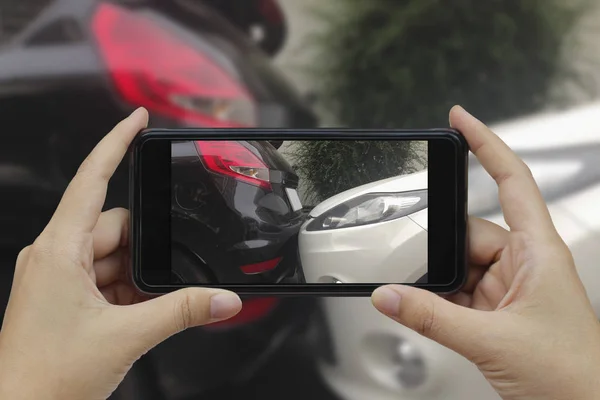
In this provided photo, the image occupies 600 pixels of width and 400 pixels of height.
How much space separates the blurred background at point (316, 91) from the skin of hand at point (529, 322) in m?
0.26

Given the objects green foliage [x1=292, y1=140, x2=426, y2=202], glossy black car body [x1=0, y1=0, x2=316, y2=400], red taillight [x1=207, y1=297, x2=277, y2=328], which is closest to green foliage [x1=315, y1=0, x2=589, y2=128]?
glossy black car body [x1=0, y1=0, x2=316, y2=400]

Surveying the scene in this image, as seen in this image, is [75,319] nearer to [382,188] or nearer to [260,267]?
[260,267]

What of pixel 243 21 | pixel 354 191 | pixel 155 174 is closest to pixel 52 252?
pixel 155 174

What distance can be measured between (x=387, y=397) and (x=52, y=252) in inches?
22.9

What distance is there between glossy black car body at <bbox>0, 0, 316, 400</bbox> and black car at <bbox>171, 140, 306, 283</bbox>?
0.61ft

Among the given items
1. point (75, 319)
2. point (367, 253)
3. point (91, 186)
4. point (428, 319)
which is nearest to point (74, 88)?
point (91, 186)

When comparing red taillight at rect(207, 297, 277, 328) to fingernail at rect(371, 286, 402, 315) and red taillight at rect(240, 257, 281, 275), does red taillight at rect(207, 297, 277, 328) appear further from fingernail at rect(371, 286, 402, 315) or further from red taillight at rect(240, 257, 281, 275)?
fingernail at rect(371, 286, 402, 315)

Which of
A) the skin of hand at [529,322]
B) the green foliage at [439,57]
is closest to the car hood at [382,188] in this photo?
the skin of hand at [529,322]

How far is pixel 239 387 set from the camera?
2.96 ft

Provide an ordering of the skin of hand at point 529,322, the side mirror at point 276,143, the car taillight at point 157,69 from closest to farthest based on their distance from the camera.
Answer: the skin of hand at point 529,322 → the side mirror at point 276,143 → the car taillight at point 157,69

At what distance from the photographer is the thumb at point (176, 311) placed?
22.1 inches

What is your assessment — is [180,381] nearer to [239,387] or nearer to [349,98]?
[239,387]

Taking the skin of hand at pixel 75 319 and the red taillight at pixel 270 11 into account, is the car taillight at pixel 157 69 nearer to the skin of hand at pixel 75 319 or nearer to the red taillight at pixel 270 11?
the red taillight at pixel 270 11

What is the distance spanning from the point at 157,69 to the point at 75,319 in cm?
41
